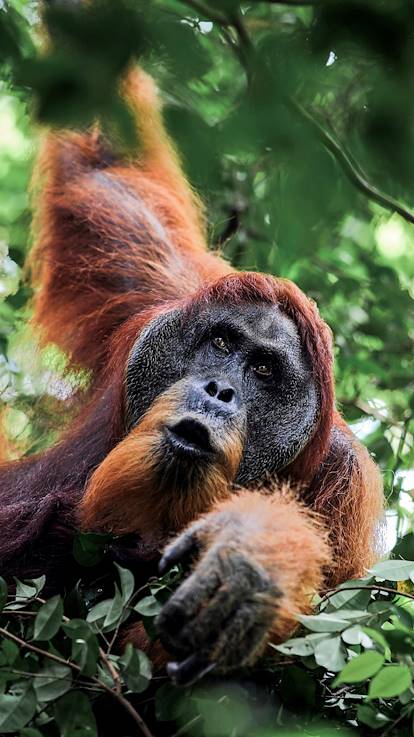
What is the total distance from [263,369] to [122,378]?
0.60m

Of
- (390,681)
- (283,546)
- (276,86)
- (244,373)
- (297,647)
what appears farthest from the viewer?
(244,373)

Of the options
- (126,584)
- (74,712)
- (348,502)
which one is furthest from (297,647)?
(348,502)

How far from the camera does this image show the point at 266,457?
3311 millimetres

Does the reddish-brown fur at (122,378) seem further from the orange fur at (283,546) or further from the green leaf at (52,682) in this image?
the green leaf at (52,682)

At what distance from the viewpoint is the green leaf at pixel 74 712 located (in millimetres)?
2301

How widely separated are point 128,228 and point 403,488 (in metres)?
1.93

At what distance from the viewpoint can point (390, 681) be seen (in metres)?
2.08

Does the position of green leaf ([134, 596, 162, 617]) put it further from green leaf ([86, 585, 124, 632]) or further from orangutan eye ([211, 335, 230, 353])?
orangutan eye ([211, 335, 230, 353])

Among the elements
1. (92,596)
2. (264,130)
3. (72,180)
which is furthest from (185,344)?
(264,130)

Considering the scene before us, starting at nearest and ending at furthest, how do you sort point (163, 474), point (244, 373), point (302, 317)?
1. point (163, 474)
2. point (244, 373)
3. point (302, 317)

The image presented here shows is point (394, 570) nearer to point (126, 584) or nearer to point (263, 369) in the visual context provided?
point (126, 584)

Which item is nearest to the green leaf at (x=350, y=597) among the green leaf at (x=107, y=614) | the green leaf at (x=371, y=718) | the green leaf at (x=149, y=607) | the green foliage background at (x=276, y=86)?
the green leaf at (x=371, y=718)

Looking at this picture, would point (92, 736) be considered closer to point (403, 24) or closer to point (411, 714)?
point (411, 714)

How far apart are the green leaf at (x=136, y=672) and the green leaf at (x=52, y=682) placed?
16cm
